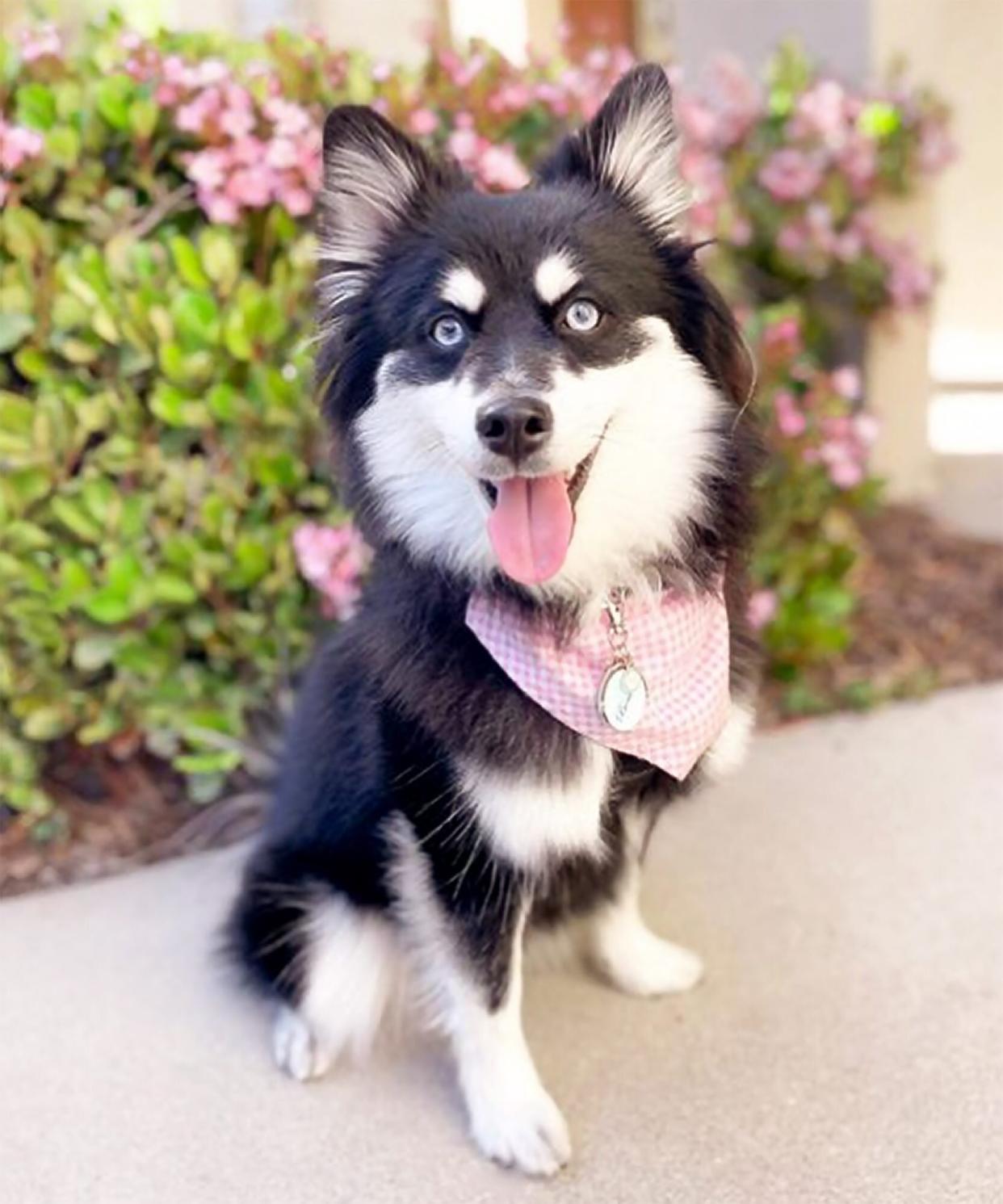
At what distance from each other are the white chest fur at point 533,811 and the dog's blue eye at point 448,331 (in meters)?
0.57

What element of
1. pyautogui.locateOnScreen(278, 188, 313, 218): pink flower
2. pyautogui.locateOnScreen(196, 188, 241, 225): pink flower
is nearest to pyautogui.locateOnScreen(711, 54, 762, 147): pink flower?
pyautogui.locateOnScreen(278, 188, 313, 218): pink flower

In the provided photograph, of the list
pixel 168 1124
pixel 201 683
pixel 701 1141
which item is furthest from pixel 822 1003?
pixel 201 683

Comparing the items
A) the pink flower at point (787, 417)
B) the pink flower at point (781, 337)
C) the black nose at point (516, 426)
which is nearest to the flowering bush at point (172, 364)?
the pink flower at point (781, 337)

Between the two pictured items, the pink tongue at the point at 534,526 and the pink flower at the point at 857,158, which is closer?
the pink tongue at the point at 534,526

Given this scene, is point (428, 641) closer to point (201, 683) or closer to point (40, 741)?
point (201, 683)

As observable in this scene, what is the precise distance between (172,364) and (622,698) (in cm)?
121

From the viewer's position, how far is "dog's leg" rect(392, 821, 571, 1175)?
1.75 m

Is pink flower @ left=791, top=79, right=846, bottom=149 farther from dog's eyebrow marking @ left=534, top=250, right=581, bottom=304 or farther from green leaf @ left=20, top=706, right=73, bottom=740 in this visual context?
green leaf @ left=20, top=706, right=73, bottom=740

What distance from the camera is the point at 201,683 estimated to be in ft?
8.70

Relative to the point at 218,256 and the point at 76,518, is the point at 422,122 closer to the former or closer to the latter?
the point at 218,256

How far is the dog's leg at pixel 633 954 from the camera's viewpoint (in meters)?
2.11

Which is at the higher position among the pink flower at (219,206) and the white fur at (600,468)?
the pink flower at (219,206)

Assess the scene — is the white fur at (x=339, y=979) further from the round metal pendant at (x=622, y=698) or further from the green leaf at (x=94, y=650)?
the green leaf at (x=94, y=650)

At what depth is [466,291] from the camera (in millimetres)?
1599
